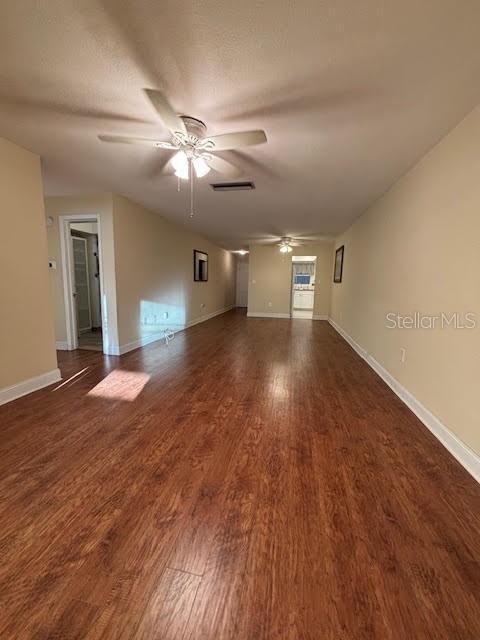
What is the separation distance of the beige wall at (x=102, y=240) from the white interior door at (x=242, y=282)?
312 inches

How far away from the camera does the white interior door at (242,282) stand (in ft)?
38.7

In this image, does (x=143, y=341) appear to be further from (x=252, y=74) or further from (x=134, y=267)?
(x=252, y=74)

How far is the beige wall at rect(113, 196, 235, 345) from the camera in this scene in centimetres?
424

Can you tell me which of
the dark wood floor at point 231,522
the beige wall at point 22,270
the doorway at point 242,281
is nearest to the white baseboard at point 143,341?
the beige wall at point 22,270

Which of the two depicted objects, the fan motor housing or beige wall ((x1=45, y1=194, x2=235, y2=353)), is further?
beige wall ((x1=45, y1=194, x2=235, y2=353))

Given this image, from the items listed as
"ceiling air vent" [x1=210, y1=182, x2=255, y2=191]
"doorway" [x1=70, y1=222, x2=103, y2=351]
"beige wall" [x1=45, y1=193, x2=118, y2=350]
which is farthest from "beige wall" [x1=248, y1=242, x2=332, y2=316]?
"beige wall" [x1=45, y1=193, x2=118, y2=350]

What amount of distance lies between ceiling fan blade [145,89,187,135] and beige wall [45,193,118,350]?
252 centimetres

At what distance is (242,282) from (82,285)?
699 centimetres

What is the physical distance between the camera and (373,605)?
102 centimetres

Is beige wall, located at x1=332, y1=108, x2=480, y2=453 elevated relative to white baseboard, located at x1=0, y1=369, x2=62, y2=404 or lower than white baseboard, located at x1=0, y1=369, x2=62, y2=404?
elevated

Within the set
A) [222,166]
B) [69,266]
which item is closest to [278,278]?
[69,266]

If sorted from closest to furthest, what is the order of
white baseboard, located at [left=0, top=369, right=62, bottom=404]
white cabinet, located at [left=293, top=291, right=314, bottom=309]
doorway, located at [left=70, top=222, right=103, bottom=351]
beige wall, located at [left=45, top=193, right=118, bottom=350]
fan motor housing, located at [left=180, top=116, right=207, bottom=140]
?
1. fan motor housing, located at [left=180, top=116, right=207, bottom=140]
2. white baseboard, located at [left=0, top=369, right=62, bottom=404]
3. beige wall, located at [left=45, top=193, right=118, bottom=350]
4. doorway, located at [left=70, top=222, right=103, bottom=351]
5. white cabinet, located at [left=293, top=291, right=314, bottom=309]

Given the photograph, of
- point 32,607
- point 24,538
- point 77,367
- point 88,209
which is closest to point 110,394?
point 77,367

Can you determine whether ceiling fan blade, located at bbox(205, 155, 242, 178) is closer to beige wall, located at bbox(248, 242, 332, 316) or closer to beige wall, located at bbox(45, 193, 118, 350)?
beige wall, located at bbox(45, 193, 118, 350)
